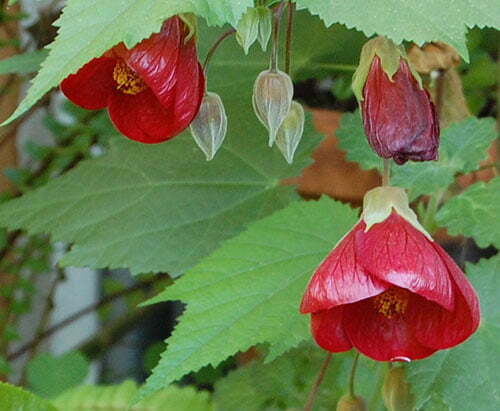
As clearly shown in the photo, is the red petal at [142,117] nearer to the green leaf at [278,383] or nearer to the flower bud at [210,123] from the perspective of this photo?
the flower bud at [210,123]

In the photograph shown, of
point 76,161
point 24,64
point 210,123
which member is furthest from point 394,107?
point 76,161

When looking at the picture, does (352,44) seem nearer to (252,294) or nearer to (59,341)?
(252,294)

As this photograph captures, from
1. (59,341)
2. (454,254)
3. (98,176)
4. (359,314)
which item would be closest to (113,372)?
(59,341)


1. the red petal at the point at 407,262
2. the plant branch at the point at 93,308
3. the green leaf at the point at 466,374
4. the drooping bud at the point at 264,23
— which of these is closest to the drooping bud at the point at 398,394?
the green leaf at the point at 466,374

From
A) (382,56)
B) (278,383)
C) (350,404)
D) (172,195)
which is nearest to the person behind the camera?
(382,56)

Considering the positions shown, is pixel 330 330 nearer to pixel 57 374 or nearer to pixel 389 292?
pixel 389 292

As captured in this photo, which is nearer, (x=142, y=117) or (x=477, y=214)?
(x=142, y=117)

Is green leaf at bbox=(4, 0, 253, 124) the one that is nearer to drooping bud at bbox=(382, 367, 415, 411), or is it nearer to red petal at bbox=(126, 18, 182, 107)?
red petal at bbox=(126, 18, 182, 107)
